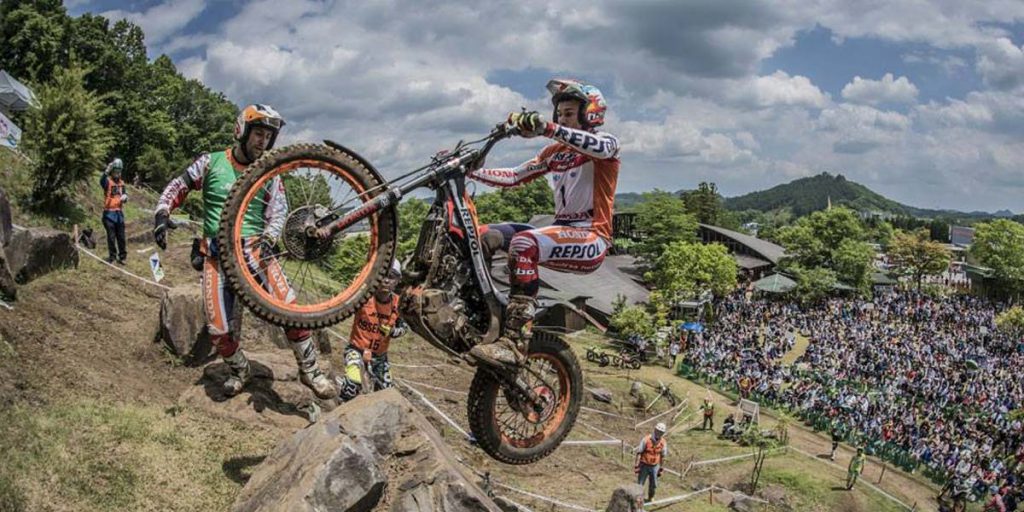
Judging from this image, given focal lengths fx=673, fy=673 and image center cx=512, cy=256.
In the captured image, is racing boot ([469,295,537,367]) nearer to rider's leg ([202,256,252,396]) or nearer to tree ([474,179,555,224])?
rider's leg ([202,256,252,396])

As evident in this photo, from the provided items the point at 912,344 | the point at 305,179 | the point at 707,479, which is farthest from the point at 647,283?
the point at 305,179

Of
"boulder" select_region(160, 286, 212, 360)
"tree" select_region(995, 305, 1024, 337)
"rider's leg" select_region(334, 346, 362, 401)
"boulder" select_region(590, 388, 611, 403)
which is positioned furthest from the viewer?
"tree" select_region(995, 305, 1024, 337)

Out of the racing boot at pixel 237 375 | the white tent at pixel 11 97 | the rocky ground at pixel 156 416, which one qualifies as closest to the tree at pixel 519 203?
the white tent at pixel 11 97

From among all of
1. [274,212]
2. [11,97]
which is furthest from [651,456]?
[11,97]

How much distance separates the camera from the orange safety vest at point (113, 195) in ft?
45.9

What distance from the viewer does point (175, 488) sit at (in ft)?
22.5

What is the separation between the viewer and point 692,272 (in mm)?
50219

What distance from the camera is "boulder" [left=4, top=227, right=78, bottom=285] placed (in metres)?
10.8

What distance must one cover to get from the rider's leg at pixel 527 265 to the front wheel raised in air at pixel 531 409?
39 centimetres

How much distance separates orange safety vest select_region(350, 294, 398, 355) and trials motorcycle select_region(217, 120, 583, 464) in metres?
1.83

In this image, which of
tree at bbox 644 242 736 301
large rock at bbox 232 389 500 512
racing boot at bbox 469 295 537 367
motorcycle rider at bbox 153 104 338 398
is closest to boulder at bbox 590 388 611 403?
motorcycle rider at bbox 153 104 338 398

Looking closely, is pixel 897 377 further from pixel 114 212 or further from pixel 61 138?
pixel 61 138

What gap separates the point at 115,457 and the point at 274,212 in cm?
363

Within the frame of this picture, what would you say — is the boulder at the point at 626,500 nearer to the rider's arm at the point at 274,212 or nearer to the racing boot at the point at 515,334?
the racing boot at the point at 515,334
